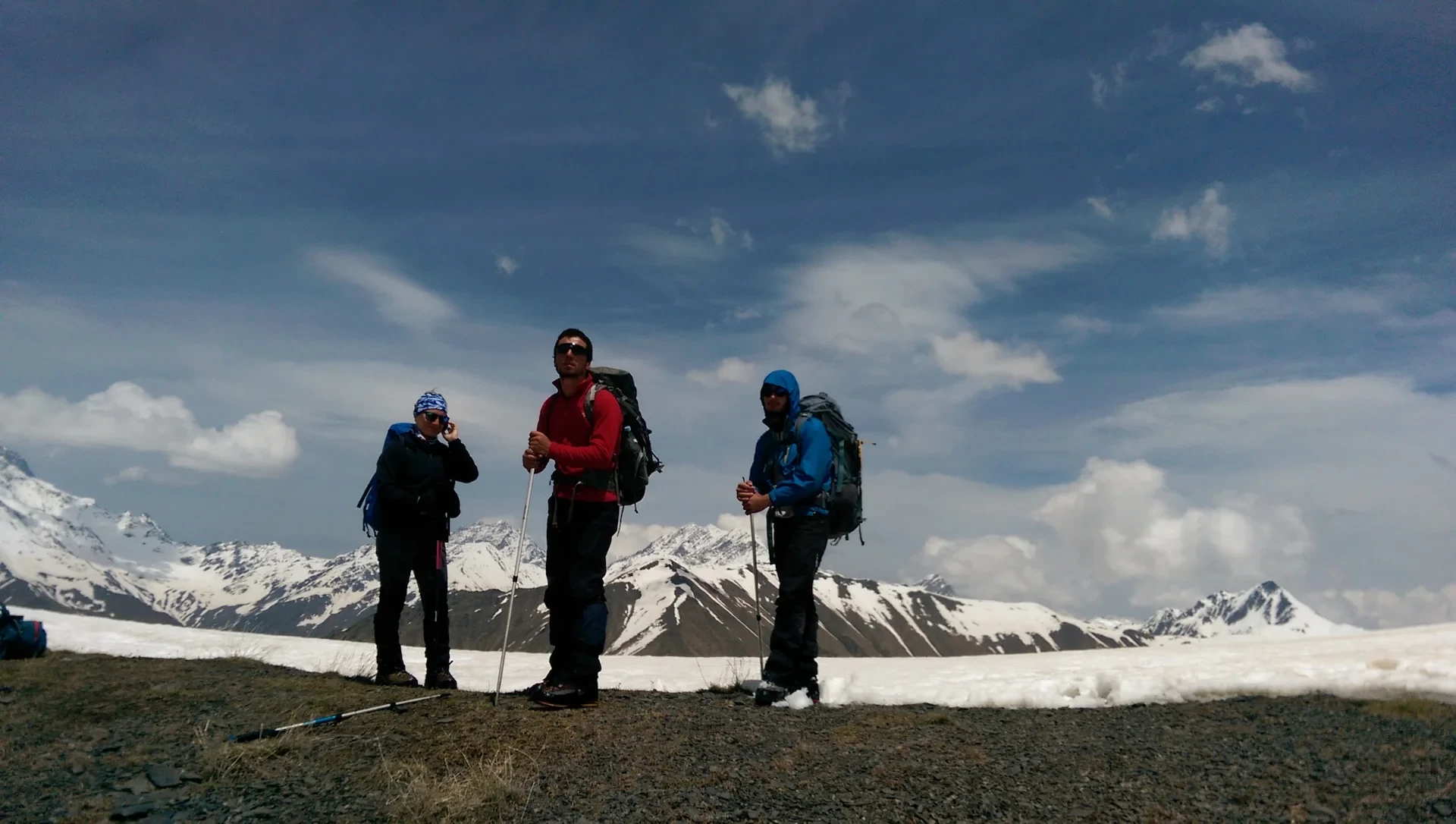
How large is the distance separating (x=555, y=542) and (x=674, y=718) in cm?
197

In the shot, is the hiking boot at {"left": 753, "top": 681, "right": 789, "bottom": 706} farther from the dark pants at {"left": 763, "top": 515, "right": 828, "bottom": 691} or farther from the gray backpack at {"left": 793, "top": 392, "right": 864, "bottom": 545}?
the gray backpack at {"left": 793, "top": 392, "right": 864, "bottom": 545}

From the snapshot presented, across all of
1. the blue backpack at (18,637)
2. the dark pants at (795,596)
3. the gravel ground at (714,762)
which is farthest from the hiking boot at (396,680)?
the blue backpack at (18,637)

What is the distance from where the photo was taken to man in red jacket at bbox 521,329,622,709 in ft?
25.1

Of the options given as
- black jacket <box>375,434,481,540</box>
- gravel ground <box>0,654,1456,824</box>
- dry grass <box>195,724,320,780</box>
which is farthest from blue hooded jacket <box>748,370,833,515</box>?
dry grass <box>195,724,320,780</box>

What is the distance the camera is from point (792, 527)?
28.5 ft

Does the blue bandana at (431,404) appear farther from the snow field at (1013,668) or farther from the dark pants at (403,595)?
the snow field at (1013,668)

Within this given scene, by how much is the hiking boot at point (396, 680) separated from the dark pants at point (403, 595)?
59 millimetres

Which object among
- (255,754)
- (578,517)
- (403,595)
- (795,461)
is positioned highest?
(795,461)

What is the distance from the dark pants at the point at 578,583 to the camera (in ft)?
25.3

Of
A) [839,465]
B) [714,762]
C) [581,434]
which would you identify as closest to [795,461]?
[839,465]

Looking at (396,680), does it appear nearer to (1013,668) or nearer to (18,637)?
(18,637)

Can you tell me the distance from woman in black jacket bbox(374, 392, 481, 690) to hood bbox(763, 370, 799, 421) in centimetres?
379

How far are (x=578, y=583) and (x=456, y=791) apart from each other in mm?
2787

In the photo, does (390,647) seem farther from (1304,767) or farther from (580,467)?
(1304,767)
